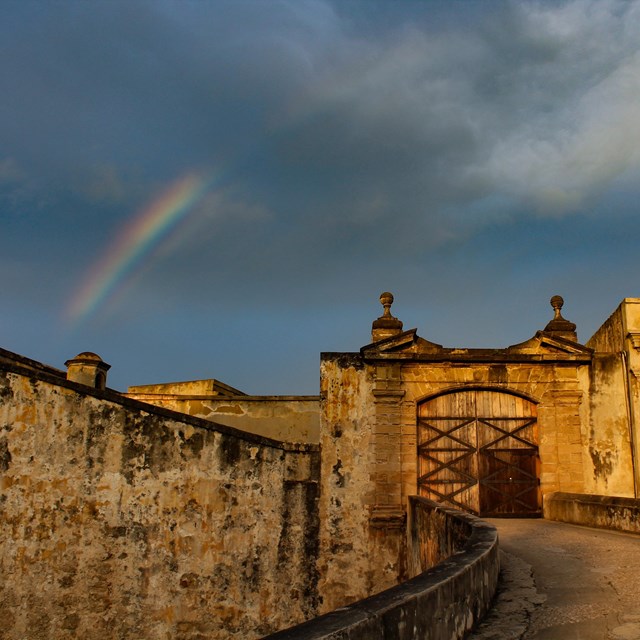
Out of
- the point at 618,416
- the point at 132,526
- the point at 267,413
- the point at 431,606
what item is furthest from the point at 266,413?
the point at 431,606

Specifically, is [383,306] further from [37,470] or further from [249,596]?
[37,470]

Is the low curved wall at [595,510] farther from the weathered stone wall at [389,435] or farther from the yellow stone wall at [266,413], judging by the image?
the yellow stone wall at [266,413]

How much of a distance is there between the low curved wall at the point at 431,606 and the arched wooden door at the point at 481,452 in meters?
5.53

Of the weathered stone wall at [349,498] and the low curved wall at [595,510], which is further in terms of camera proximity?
the weathered stone wall at [349,498]

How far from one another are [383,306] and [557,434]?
4.12 metres

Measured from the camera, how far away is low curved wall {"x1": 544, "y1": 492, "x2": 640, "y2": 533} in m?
8.72

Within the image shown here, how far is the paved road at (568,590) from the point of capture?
423 centimetres

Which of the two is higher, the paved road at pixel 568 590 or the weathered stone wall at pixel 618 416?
the weathered stone wall at pixel 618 416

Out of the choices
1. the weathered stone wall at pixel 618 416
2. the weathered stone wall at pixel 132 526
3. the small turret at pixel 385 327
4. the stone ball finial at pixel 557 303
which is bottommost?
the weathered stone wall at pixel 132 526

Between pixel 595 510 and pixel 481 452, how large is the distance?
264 cm

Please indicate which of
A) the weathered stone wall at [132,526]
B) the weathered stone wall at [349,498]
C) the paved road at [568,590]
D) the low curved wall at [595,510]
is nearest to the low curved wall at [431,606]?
the paved road at [568,590]

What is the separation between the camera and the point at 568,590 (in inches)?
211

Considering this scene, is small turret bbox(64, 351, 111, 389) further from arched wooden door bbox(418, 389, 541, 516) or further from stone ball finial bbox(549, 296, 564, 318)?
stone ball finial bbox(549, 296, 564, 318)

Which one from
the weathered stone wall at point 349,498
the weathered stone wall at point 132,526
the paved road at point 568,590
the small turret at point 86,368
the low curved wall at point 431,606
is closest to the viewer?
the low curved wall at point 431,606
